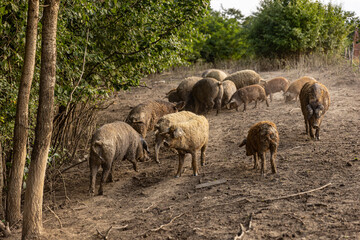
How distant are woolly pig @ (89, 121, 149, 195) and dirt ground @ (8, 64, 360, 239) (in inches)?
15.9

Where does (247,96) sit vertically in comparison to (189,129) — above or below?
above

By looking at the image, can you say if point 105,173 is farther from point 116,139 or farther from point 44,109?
point 44,109

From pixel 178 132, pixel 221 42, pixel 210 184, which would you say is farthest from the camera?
pixel 221 42

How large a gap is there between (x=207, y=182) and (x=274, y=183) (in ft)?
3.90

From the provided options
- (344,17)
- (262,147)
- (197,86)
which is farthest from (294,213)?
(344,17)

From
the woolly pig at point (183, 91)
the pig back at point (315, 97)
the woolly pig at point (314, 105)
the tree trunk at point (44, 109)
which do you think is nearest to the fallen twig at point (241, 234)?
the tree trunk at point (44, 109)

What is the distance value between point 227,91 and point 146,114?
3687mm

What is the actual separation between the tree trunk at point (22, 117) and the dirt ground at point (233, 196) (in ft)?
2.11

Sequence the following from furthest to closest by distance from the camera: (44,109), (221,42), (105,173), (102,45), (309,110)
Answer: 1. (221,42)
2. (102,45)
3. (309,110)
4. (105,173)
5. (44,109)

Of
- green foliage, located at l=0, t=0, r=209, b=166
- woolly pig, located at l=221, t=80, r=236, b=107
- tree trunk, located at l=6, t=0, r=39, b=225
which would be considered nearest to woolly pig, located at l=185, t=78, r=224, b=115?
woolly pig, located at l=221, t=80, r=236, b=107

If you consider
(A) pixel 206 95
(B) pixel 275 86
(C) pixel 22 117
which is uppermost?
(C) pixel 22 117

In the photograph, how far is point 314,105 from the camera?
8219mm

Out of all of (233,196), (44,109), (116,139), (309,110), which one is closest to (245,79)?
(309,110)

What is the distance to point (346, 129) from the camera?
8.77 metres
